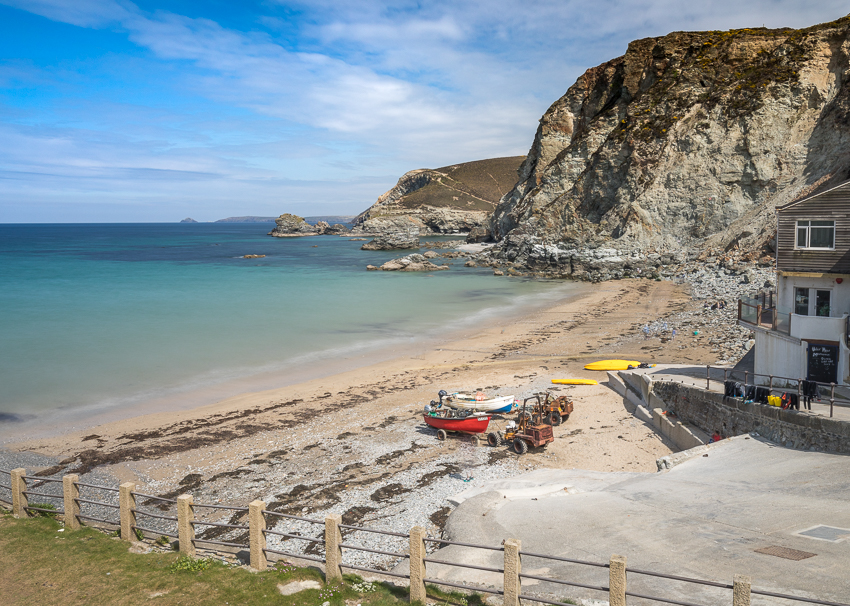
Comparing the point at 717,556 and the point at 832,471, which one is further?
the point at 832,471

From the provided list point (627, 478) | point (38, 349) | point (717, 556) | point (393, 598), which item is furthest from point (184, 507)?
point (38, 349)

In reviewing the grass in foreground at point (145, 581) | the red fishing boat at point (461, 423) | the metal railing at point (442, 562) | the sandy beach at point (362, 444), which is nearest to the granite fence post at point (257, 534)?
the metal railing at point (442, 562)

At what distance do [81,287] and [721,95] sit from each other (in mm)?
70495

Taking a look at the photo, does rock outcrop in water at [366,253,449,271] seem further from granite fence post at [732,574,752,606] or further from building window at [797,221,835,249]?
granite fence post at [732,574,752,606]

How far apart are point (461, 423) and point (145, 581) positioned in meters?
10.6

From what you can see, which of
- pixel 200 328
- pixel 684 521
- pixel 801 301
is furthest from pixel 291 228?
pixel 684 521

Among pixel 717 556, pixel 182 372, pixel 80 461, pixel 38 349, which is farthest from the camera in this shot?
pixel 38 349

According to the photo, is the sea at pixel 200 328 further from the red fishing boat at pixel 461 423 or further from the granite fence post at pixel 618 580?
the granite fence post at pixel 618 580

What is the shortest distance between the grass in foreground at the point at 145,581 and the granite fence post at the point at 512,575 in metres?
0.67

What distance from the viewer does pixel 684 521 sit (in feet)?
31.4

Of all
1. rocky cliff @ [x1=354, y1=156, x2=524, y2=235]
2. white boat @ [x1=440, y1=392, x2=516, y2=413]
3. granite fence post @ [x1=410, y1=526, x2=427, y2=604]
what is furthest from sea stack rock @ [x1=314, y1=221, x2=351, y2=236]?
granite fence post @ [x1=410, y1=526, x2=427, y2=604]

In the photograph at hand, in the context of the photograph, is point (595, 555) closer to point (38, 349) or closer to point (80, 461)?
point (80, 461)

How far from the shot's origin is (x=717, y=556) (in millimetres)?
8031

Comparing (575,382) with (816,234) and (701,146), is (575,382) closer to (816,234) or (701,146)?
(816,234)
